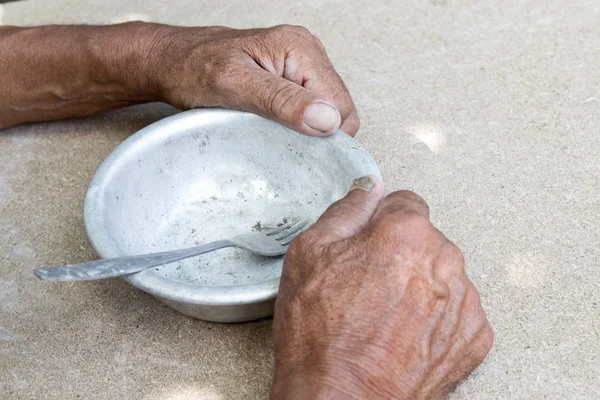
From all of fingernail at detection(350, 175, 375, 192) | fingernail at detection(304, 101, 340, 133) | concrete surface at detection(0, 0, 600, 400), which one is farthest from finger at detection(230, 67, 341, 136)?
concrete surface at detection(0, 0, 600, 400)

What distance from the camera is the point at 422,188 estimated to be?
119 centimetres

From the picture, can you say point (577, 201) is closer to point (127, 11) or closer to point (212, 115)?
point (212, 115)

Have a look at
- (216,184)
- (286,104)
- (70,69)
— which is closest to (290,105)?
(286,104)

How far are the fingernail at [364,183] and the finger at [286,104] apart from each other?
0.12 metres

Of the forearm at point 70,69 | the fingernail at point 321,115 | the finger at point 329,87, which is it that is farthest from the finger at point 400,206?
the forearm at point 70,69

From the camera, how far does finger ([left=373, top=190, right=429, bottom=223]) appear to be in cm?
84

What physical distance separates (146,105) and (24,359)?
0.65 meters

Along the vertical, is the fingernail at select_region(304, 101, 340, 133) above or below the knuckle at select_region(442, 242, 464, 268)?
above

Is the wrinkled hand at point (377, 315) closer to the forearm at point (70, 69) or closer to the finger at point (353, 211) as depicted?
the finger at point (353, 211)

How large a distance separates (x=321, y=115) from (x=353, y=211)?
0.67 feet

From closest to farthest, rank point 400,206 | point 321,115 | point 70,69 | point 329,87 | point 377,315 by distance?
point 377,315, point 400,206, point 321,115, point 329,87, point 70,69

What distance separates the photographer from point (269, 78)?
110 cm

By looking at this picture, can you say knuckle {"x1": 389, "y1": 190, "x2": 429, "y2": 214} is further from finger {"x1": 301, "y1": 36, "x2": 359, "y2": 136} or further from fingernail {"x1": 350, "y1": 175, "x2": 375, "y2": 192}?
finger {"x1": 301, "y1": 36, "x2": 359, "y2": 136}

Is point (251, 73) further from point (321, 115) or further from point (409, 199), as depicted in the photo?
point (409, 199)
